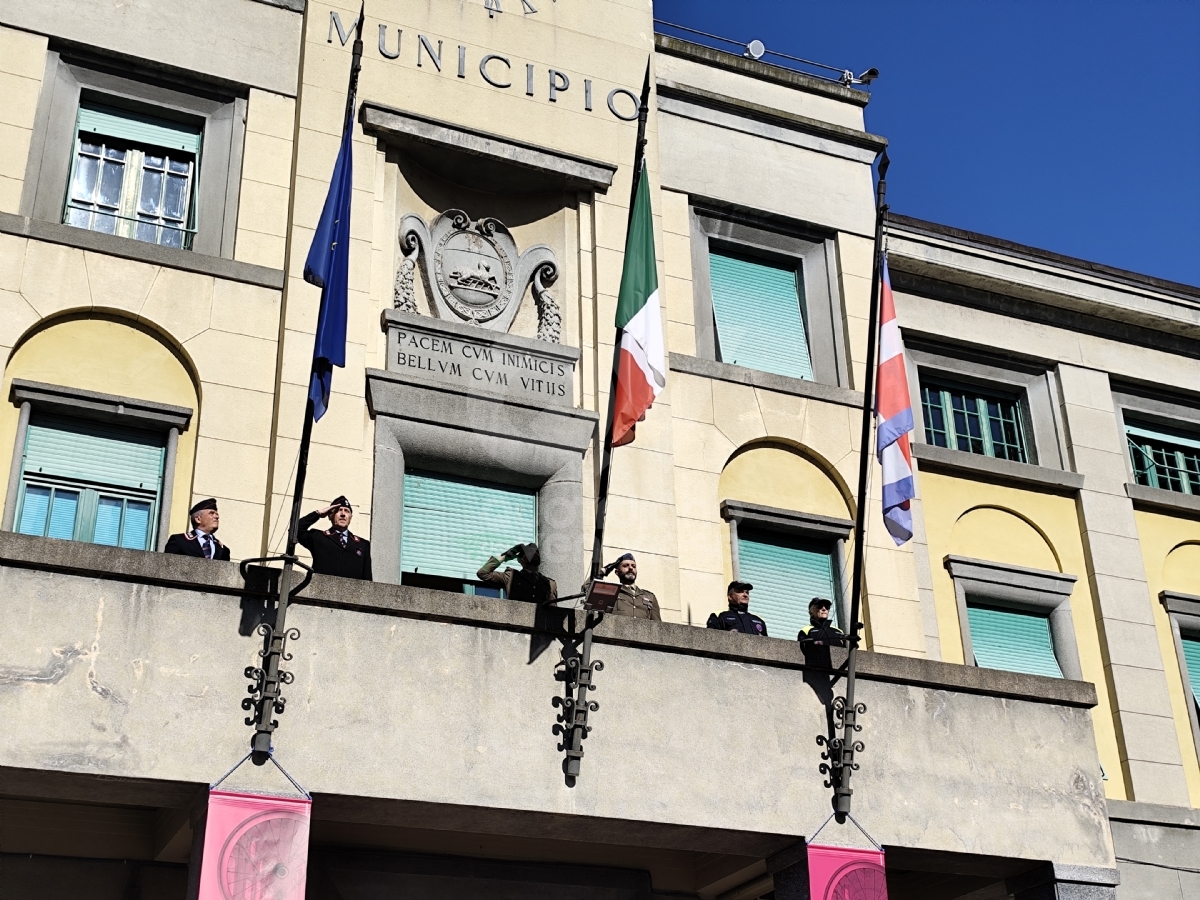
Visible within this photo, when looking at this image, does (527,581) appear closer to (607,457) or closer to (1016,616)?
(607,457)

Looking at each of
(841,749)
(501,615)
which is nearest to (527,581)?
(501,615)

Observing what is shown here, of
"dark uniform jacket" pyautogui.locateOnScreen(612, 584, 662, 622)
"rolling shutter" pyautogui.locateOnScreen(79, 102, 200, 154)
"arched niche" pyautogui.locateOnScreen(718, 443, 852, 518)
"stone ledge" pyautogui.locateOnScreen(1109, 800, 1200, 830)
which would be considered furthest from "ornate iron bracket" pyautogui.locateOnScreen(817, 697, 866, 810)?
"rolling shutter" pyautogui.locateOnScreen(79, 102, 200, 154)

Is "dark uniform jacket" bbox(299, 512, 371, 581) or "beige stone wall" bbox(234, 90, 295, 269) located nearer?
"dark uniform jacket" bbox(299, 512, 371, 581)

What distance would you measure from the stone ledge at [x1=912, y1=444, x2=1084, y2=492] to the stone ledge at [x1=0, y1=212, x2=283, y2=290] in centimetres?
899

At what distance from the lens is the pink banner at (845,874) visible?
516 inches

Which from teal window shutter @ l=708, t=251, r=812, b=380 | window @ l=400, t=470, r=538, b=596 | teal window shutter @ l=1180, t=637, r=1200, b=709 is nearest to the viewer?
window @ l=400, t=470, r=538, b=596

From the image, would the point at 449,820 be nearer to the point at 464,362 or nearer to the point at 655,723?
the point at 655,723

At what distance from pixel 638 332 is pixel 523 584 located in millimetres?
2549

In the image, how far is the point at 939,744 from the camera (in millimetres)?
14117

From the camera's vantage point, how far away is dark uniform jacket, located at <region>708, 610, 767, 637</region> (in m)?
14.8

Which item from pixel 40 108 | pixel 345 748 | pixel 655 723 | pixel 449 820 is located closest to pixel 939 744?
pixel 655 723

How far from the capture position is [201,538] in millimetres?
13383

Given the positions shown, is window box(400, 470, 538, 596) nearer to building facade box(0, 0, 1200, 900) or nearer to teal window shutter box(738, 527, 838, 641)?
building facade box(0, 0, 1200, 900)

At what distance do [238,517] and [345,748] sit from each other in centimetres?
388
